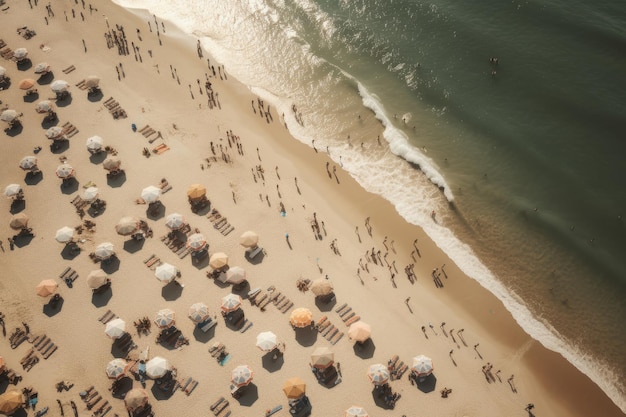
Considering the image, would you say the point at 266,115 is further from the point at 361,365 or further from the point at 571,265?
the point at 571,265

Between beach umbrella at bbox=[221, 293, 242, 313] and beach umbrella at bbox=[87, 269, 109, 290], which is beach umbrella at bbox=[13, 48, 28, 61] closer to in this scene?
beach umbrella at bbox=[87, 269, 109, 290]

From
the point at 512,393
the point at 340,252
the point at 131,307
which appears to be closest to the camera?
the point at 512,393

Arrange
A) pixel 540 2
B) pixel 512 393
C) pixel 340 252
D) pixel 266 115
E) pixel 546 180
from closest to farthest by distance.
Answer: pixel 512 393, pixel 340 252, pixel 546 180, pixel 266 115, pixel 540 2

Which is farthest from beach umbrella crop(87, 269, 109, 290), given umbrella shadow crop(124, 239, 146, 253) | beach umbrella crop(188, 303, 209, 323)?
beach umbrella crop(188, 303, 209, 323)

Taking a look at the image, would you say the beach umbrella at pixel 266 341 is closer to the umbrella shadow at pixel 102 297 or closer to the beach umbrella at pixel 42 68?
the umbrella shadow at pixel 102 297

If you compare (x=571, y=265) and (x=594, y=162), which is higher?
(x=594, y=162)

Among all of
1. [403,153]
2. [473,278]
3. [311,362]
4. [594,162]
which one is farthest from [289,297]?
[594,162]

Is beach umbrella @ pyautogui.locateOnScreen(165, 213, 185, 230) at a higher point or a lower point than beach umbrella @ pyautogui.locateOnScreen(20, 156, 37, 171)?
lower
